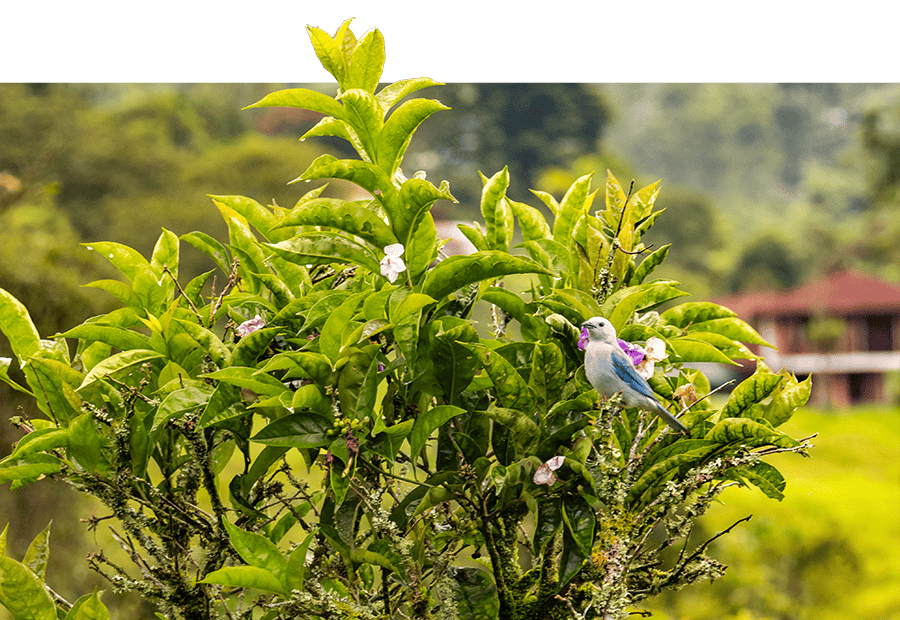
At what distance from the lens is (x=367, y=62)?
32.1 inches

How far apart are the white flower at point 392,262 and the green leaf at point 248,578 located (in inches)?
12.2

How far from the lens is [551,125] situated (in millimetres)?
20344

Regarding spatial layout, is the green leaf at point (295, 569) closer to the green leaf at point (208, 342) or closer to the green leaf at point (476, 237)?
the green leaf at point (208, 342)

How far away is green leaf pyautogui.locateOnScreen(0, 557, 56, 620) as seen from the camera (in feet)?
2.65

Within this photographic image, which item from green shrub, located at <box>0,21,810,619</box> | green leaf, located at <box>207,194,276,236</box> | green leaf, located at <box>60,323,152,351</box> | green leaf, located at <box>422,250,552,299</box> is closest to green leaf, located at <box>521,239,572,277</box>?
green shrub, located at <box>0,21,810,619</box>

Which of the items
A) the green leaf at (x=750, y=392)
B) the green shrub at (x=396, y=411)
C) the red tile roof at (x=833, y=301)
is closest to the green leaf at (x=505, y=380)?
the green shrub at (x=396, y=411)

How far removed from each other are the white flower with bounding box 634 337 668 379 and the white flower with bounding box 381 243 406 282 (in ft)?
0.83

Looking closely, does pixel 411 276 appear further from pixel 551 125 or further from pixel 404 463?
pixel 551 125

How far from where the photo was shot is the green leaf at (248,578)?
0.73 metres

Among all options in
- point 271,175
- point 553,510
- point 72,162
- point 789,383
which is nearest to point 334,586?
point 553,510

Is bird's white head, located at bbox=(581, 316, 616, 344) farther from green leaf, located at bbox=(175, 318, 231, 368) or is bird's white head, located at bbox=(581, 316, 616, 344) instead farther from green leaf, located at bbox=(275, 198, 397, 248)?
green leaf, located at bbox=(175, 318, 231, 368)

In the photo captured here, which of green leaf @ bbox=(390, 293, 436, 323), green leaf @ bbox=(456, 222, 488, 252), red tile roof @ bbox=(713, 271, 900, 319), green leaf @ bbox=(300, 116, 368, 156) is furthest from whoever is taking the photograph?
red tile roof @ bbox=(713, 271, 900, 319)

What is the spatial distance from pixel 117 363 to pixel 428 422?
31 centimetres

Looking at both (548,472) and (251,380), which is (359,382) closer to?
(251,380)
